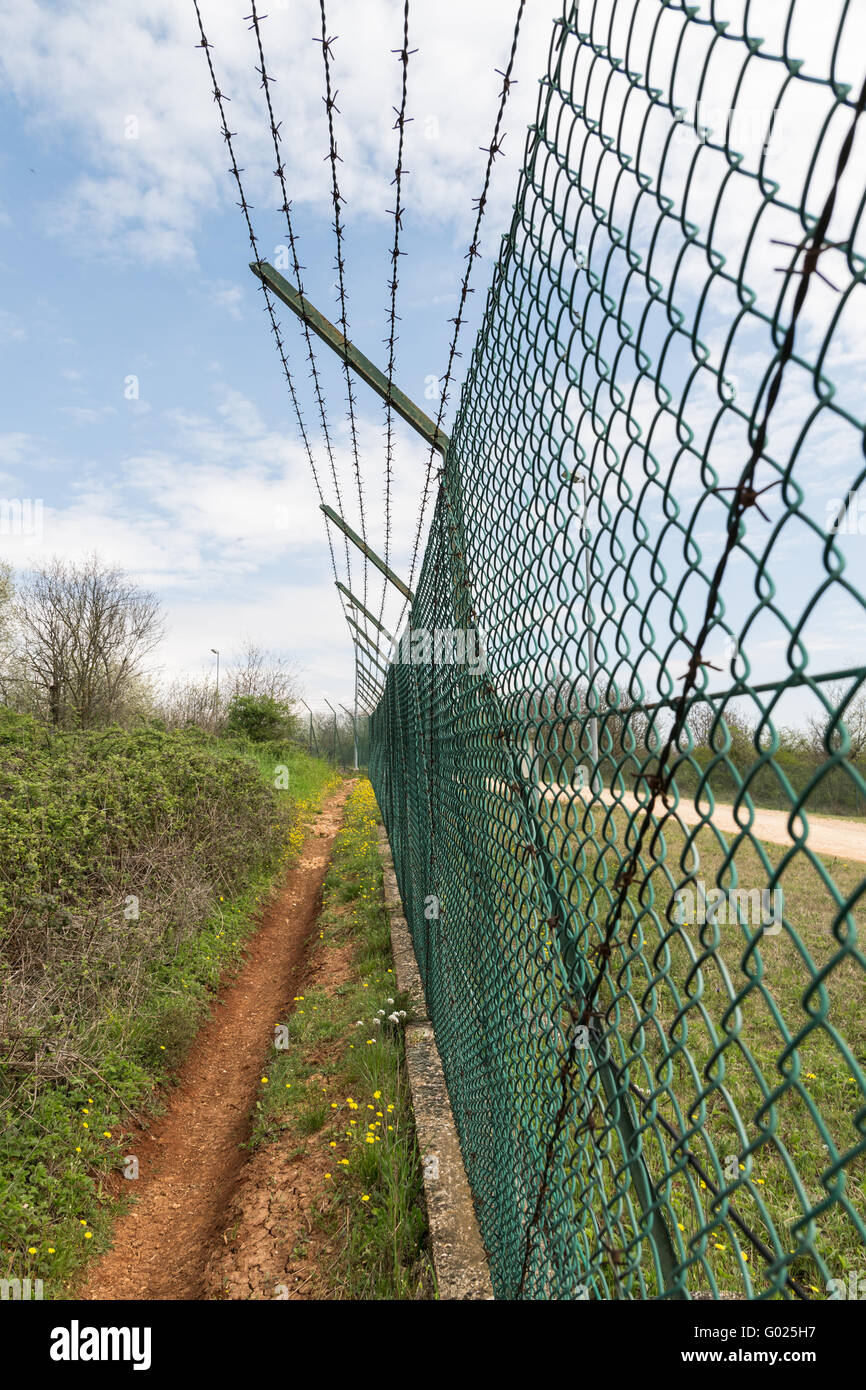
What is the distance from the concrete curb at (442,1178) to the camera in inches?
100

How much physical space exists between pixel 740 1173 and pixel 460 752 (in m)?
2.19

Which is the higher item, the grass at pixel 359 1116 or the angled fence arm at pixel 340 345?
the angled fence arm at pixel 340 345

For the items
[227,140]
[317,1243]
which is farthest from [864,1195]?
[227,140]

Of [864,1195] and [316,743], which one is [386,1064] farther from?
[316,743]

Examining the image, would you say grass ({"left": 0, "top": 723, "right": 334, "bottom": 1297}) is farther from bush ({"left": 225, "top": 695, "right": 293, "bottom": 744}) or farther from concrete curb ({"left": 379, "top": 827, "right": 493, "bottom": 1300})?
bush ({"left": 225, "top": 695, "right": 293, "bottom": 744})

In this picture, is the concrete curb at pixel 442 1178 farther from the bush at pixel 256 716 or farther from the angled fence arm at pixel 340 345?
the bush at pixel 256 716

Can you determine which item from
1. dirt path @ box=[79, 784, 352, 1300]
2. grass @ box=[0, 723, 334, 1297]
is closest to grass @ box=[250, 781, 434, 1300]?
dirt path @ box=[79, 784, 352, 1300]

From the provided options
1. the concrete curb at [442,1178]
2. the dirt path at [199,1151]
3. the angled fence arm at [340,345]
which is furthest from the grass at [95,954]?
the angled fence arm at [340,345]

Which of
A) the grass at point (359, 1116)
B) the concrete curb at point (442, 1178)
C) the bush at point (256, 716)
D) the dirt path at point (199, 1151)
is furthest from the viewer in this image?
the bush at point (256, 716)

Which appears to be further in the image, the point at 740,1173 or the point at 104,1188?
the point at 104,1188

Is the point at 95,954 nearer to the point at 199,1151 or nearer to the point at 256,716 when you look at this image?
the point at 199,1151

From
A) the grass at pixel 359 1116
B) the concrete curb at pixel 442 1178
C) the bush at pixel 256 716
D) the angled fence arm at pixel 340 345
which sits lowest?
the grass at pixel 359 1116

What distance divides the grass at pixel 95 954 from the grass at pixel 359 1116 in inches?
32.4

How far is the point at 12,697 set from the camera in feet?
64.7
